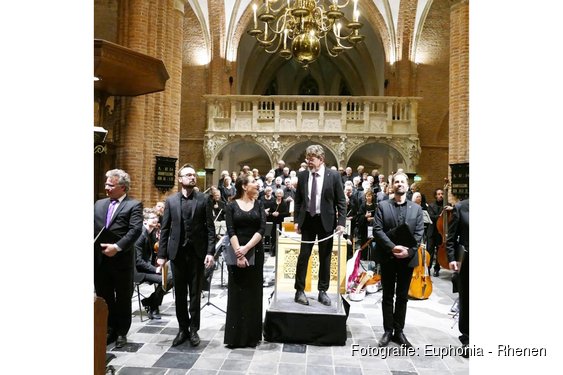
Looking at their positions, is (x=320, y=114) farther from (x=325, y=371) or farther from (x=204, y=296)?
(x=325, y=371)

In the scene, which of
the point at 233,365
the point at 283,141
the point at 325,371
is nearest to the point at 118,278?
the point at 233,365

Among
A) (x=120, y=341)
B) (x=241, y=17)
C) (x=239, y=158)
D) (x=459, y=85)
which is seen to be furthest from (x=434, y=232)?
(x=241, y=17)

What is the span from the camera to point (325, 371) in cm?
359

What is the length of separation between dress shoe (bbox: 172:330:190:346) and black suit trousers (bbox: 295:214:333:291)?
1.26 meters

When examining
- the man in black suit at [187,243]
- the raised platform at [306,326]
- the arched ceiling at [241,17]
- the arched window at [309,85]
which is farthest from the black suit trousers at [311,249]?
the arched window at [309,85]

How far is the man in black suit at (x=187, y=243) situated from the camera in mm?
4086

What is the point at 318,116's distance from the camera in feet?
52.9

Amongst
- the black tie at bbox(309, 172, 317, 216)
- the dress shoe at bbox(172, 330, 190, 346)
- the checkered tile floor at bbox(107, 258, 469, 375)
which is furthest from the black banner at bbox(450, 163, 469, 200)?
the dress shoe at bbox(172, 330, 190, 346)

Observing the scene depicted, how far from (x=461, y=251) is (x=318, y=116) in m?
12.6

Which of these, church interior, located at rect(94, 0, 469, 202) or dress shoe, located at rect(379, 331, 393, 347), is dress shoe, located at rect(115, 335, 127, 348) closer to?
dress shoe, located at rect(379, 331, 393, 347)

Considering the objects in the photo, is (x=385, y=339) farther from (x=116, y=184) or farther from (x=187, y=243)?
(x=116, y=184)

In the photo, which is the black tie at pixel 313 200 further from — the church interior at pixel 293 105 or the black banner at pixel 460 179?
the church interior at pixel 293 105

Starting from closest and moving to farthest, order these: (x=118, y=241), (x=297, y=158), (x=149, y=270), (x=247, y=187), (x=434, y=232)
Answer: (x=118, y=241) → (x=247, y=187) → (x=149, y=270) → (x=434, y=232) → (x=297, y=158)

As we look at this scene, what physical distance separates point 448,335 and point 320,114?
1226cm
